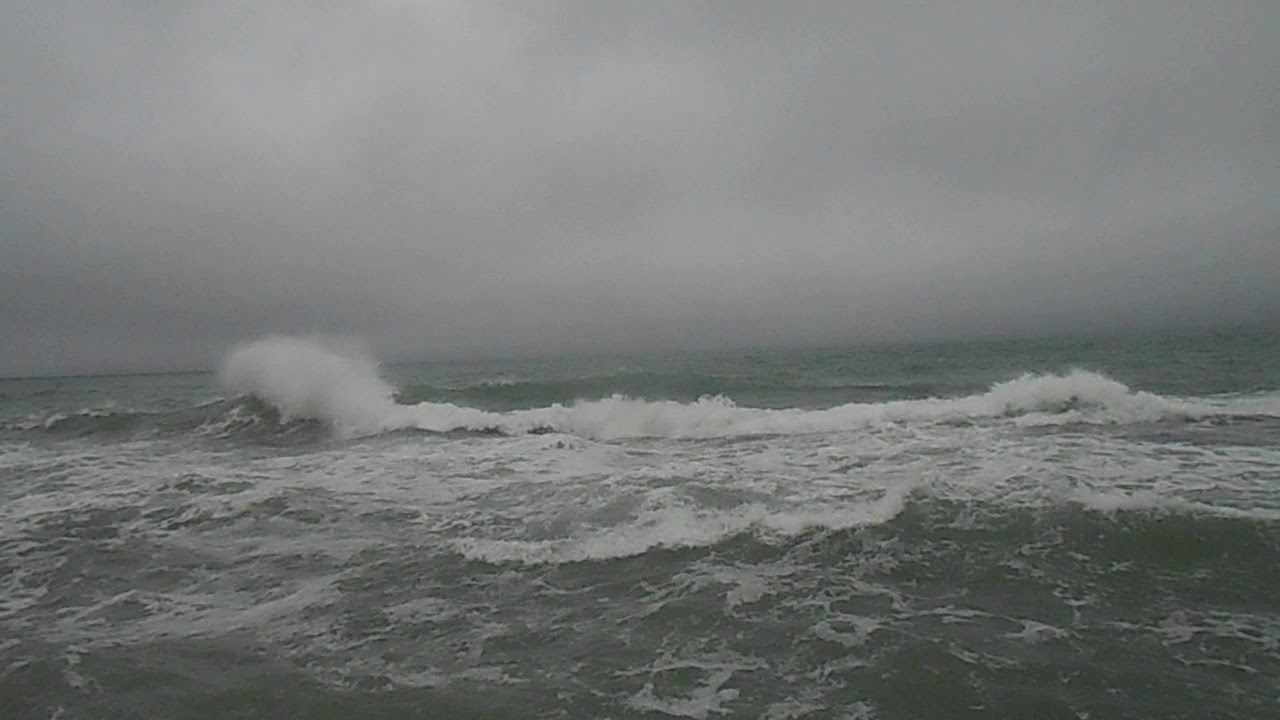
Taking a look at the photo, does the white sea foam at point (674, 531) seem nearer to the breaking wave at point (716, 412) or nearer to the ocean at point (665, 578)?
the ocean at point (665, 578)

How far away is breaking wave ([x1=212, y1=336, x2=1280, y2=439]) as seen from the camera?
17.0 meters

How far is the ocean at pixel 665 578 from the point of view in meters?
4.89

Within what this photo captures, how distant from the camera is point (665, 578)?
7.04 m

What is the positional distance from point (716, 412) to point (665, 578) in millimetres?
12046

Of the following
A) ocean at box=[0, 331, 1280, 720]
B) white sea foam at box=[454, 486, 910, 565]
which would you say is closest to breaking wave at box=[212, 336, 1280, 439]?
ocean at box=[0, 331, 1280, 720]

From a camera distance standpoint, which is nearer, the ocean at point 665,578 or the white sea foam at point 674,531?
the ocean at point 665,578

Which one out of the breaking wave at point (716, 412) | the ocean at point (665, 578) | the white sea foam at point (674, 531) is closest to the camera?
the ocean at point (665, 578)

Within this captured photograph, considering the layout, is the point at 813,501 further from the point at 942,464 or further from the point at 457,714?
the point at 457,714

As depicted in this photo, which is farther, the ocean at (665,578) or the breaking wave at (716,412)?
the breaking wave at (716,412)

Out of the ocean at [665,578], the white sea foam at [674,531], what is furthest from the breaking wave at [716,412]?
the white sea foam at [674,531]

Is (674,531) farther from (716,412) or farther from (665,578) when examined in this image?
(716,412)

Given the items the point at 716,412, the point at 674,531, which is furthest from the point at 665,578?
the point at 716,412

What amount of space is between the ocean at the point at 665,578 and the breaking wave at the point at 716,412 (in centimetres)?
155

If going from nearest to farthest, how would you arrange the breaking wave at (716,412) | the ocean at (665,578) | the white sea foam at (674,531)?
the ocean at (665,578)
the white sea foam at (674,531)
the breaking wave at (716,412)
